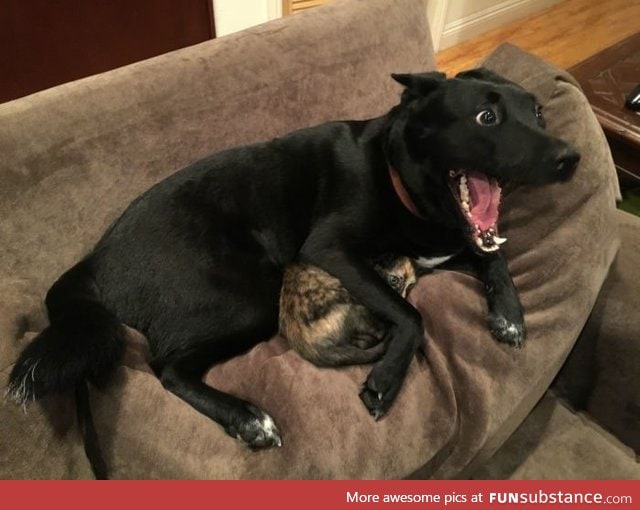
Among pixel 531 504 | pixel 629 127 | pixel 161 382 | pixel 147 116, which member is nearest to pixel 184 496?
pixel 161 382

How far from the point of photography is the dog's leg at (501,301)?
114cm

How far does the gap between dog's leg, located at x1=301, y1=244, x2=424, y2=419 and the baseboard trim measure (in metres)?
2.46

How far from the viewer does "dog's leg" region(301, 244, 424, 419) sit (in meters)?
1.07

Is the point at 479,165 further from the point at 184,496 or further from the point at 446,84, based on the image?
the point at 184,496

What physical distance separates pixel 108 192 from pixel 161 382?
1.42ft

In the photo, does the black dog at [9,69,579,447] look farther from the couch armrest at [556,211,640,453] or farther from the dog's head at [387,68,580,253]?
the couch armrest at [556,211,640,453]

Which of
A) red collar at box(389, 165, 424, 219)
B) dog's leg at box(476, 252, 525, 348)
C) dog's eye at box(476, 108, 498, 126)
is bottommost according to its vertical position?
dog's leg at box(476, 252, 525, 348)

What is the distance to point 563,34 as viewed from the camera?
349cm

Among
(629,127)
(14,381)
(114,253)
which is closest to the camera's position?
(14,381)

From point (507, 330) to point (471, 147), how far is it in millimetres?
382

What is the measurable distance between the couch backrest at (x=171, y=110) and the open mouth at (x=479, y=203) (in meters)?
0.43

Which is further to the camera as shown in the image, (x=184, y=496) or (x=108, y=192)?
(x=108, y=192)

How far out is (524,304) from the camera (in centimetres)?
122

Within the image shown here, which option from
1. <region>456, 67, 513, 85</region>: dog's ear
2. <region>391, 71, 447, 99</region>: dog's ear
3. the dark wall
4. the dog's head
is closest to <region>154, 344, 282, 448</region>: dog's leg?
the dog's head
